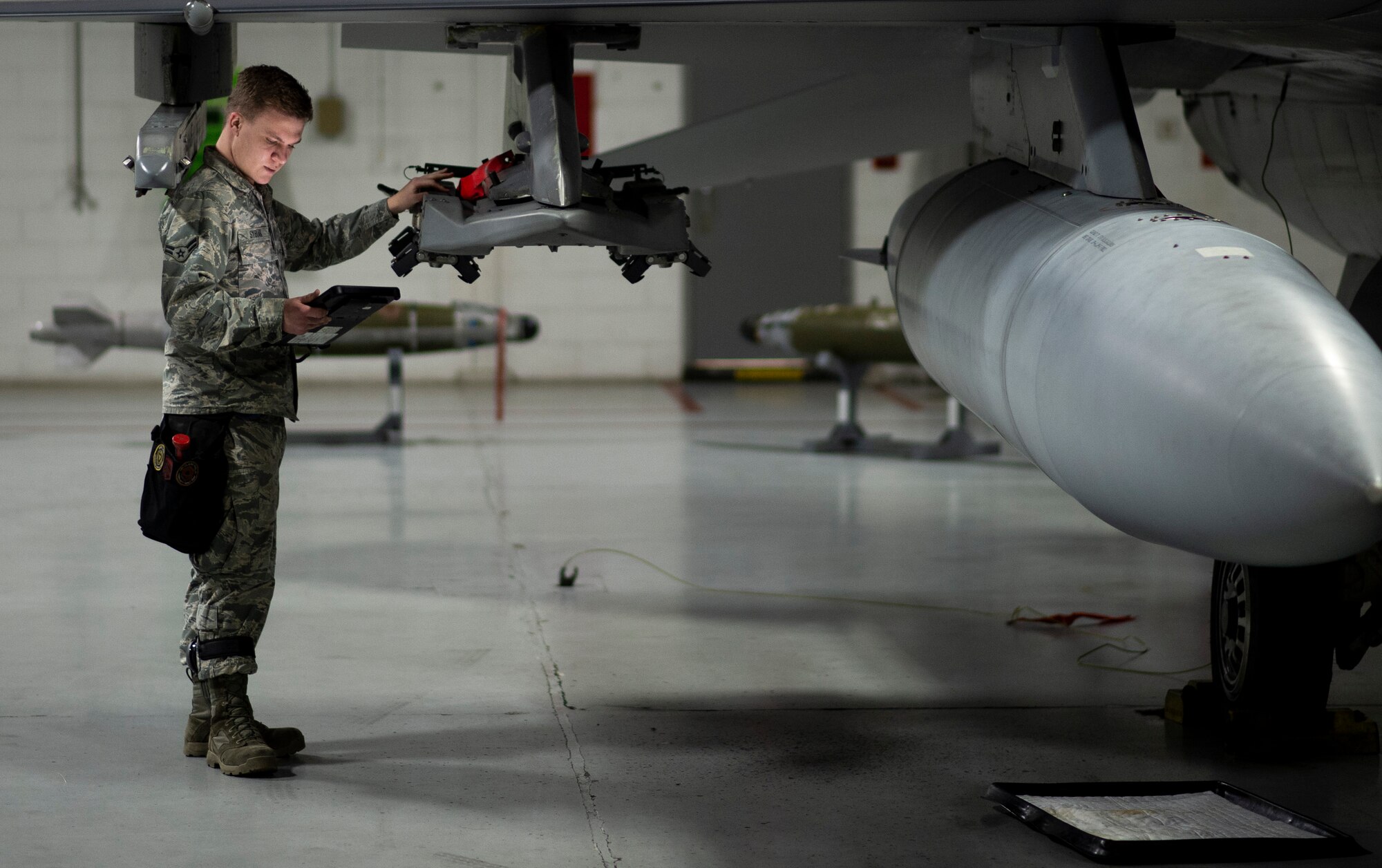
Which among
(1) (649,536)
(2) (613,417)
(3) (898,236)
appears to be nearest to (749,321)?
(2) (613,417)

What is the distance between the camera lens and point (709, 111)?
1988 centimetres

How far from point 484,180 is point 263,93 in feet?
2.03

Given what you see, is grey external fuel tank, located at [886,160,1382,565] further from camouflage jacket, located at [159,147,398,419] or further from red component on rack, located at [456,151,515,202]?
camouflage jacket, located at [159,147,398,419]

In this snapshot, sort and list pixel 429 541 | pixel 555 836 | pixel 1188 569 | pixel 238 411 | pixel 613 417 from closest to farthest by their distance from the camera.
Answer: pixel 555 836, pixel 238 411, pixel 1188 569, pixel 429 541, pixel 613 417

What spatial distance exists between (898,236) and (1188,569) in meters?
3.02

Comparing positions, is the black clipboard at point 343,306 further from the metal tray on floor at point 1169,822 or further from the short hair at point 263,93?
the metal tray on floor at point 1169,822

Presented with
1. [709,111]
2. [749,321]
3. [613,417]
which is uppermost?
[709,111]

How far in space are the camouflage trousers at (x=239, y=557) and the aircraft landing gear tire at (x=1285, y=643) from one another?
264 cm

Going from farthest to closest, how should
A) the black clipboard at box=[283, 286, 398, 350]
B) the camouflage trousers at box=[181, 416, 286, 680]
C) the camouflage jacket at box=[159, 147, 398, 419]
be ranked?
the camouflage trousers at box=[181, 416, 286, 680] → the camouflage jacket at box=[159, 147, 398, 419] → the black clipboard at box=[283, 286, 398, 350]

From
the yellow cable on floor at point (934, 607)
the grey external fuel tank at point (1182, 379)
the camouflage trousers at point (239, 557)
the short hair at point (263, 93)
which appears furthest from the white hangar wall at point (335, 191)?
the grey external fuel tank at point (1182, 379)

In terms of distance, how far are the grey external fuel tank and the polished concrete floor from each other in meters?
0.98

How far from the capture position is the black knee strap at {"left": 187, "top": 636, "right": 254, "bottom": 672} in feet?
12.4

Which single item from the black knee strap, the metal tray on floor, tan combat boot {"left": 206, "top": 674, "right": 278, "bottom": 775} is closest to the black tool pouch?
the black knee strap

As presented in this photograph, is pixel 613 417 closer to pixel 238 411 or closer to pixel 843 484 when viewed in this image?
pixel 843 484
